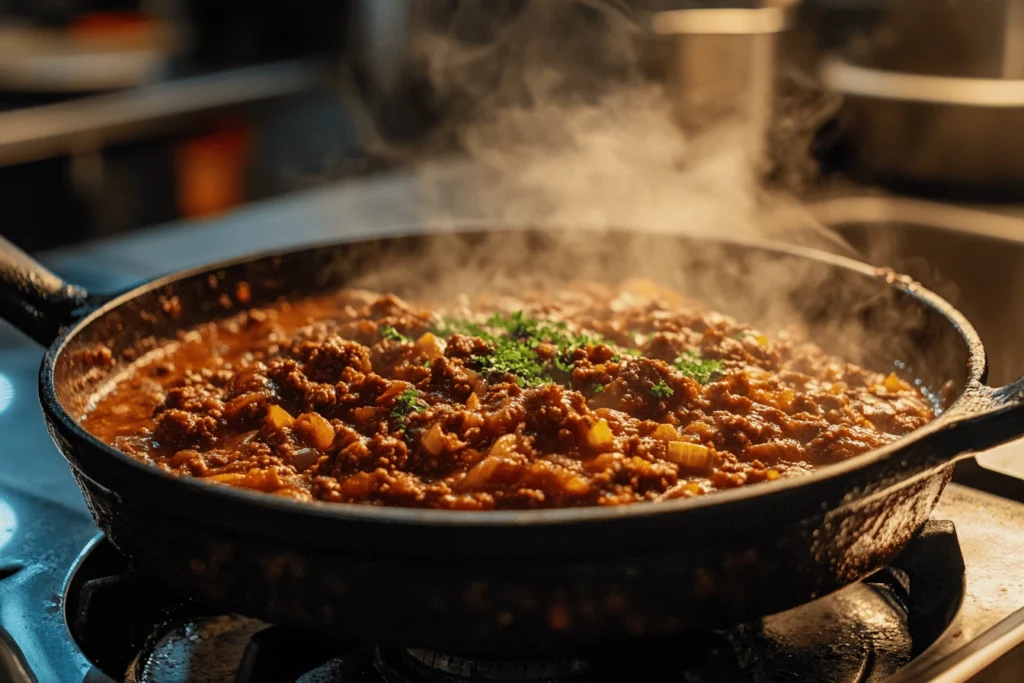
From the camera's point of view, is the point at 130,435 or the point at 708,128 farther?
the point at 708,128

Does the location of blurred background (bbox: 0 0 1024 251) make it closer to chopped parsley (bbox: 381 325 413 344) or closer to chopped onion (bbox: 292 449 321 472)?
chopped parsley (bbox: 381 325 413 344)

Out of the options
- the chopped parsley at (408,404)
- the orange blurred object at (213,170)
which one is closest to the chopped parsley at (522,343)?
the chopped parsley at (408,404)

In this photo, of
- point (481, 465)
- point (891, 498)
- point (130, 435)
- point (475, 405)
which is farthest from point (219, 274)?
point (891, 498)

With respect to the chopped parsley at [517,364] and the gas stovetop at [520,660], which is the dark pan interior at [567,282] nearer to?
the gas stovetop at [520,660]

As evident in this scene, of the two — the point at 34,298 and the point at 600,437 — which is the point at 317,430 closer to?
the point at 600,437

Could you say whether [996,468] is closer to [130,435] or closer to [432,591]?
[432,591]

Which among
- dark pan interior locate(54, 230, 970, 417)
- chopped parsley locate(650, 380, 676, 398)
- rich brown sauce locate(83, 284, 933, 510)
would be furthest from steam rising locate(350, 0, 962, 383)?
chopped parsley locate(650, 380, 676, 398)
